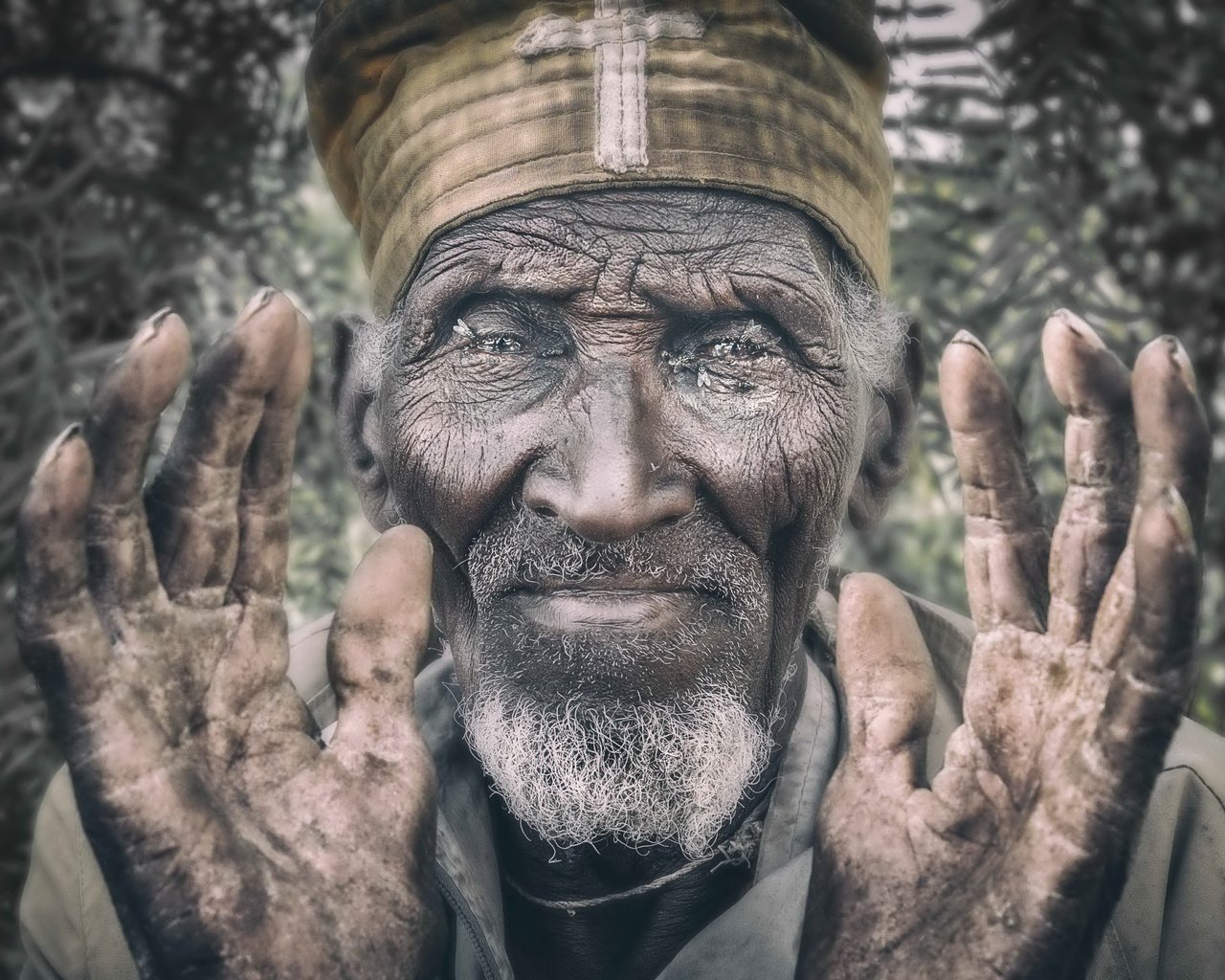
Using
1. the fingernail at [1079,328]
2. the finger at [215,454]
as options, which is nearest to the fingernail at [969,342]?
the fingernail at [1079,328]

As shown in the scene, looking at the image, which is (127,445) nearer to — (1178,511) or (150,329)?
(150,329)

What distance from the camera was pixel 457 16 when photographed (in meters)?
2.64

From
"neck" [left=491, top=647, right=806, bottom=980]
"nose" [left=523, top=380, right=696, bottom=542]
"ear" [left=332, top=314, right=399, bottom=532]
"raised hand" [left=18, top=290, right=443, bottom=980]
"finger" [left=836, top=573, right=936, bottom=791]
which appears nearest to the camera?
"raised hand" [left=18, top=290, right=443, bottom=980]

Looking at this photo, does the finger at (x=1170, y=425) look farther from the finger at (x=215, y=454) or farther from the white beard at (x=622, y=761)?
the finger at (x=215, y=454)

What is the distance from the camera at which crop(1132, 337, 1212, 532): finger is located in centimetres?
175

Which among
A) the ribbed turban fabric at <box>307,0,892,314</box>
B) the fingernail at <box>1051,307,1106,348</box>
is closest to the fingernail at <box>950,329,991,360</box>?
the fingernail at <box>1051,307,1106,348</box>

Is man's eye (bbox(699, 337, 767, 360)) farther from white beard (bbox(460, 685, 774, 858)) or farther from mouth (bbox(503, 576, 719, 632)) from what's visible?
white beard (bbox(460, 685, 774, 858))

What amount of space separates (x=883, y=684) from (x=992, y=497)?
33 centimetres

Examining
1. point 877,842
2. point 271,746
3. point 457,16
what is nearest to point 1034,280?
point 457,16

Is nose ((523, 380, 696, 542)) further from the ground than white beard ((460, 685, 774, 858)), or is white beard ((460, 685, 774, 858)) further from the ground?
nose ((523, 380, 696, 542))

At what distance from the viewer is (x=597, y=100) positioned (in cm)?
255

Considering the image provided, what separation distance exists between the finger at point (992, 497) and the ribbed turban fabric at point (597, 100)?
823 mm

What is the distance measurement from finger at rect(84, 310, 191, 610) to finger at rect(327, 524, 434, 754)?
31 centimetres

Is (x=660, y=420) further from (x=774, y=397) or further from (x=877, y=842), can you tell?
(x=877, y=842)
